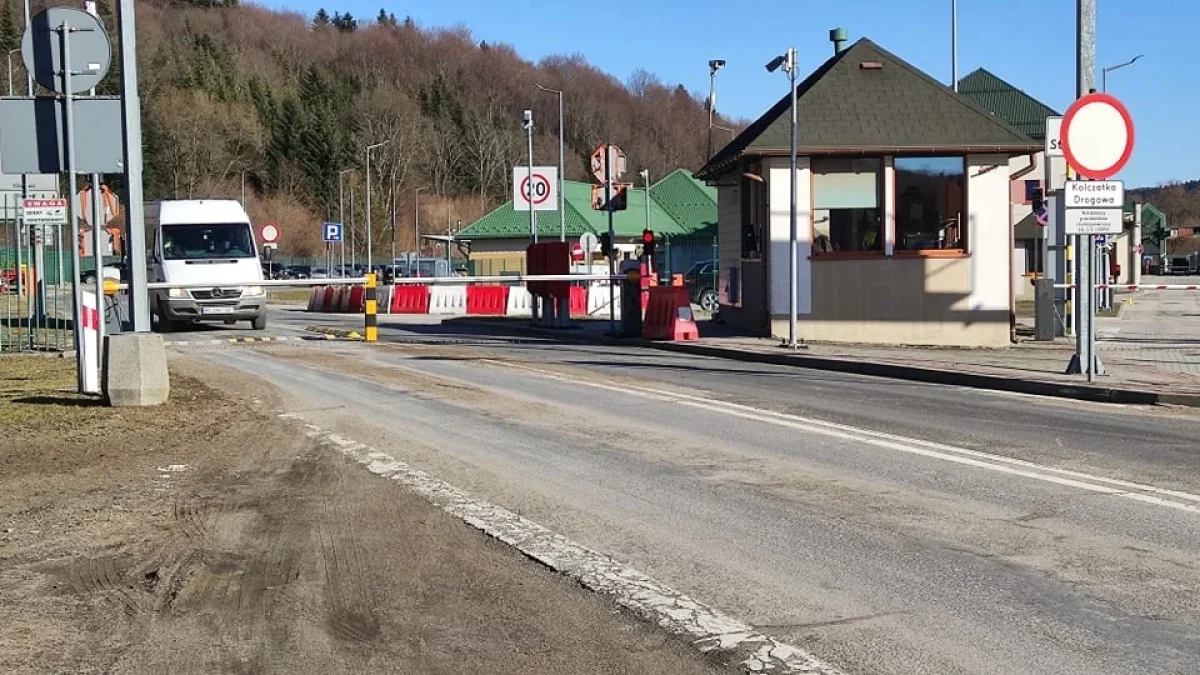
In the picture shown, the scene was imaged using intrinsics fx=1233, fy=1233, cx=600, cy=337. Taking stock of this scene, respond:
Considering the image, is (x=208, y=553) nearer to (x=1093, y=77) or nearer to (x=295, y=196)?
(x=1093, y=77)

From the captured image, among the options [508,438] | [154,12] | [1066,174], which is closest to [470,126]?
[154,12]

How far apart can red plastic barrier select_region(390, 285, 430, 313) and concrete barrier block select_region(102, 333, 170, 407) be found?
29931 millimetres

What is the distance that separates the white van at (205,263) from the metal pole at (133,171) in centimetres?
1394

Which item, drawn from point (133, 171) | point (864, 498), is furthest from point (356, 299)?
point (864, 498)

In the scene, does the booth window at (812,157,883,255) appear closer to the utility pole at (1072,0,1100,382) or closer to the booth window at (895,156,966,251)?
the booth window at (895,156,966,251)

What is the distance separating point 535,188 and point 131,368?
23262 mm

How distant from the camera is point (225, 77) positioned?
103 metres

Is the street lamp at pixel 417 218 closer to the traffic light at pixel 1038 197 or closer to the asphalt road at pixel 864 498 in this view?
the traffic light at pixel 1038 197

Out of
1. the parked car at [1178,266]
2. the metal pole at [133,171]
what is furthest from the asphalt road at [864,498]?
the parked car at [1178,266]

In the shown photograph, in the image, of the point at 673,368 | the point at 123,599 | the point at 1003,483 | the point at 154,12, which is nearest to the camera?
the point at 123,599

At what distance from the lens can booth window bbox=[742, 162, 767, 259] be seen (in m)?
22.8

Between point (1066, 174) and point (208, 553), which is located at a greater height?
point (1066, 174)

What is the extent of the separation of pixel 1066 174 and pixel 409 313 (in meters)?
27.1

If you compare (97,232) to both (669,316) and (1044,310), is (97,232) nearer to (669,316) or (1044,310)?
(669,316)
